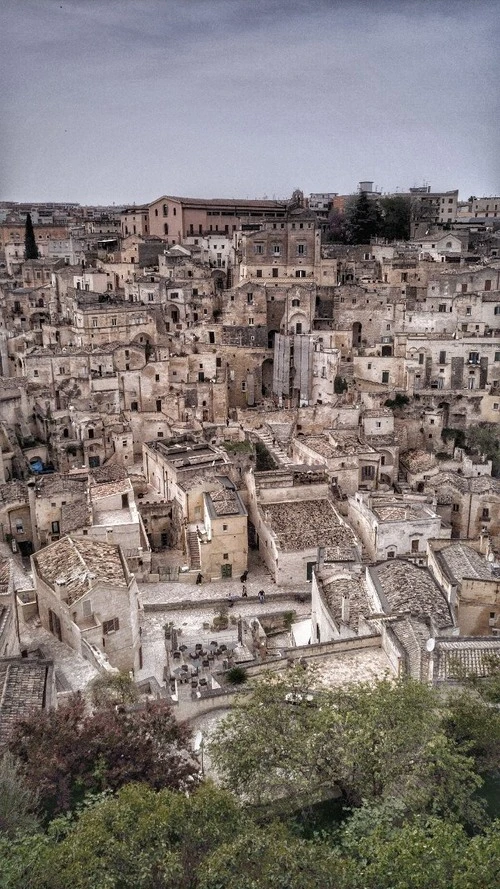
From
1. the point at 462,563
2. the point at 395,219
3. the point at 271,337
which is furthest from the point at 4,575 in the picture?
the point at 395,219

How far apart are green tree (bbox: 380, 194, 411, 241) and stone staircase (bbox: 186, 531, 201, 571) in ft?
154

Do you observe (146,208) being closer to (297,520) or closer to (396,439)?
(396,439)

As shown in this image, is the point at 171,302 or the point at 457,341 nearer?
the point at 457,341

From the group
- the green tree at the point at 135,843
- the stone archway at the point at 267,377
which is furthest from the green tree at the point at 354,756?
the stone archway at the point at 267,377

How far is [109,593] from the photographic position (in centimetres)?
1906

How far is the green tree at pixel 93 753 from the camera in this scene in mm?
12344

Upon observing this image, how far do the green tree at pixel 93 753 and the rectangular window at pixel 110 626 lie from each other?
5260 mm

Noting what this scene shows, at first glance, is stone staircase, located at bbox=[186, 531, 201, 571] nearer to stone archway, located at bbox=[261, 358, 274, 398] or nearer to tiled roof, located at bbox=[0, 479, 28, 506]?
tiled roof, located at bbox=[0, 479, 28, 506]

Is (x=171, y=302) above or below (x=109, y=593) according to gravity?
above

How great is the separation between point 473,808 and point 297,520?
16.3m

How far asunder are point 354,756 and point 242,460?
2130 centimetres

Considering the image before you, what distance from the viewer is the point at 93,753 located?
1288 centimetres

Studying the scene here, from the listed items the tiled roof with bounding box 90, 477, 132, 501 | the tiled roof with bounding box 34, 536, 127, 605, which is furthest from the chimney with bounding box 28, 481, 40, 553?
the tiled roof with bounding box 34, 536, 127, 605

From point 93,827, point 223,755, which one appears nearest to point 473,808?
point 223,755
